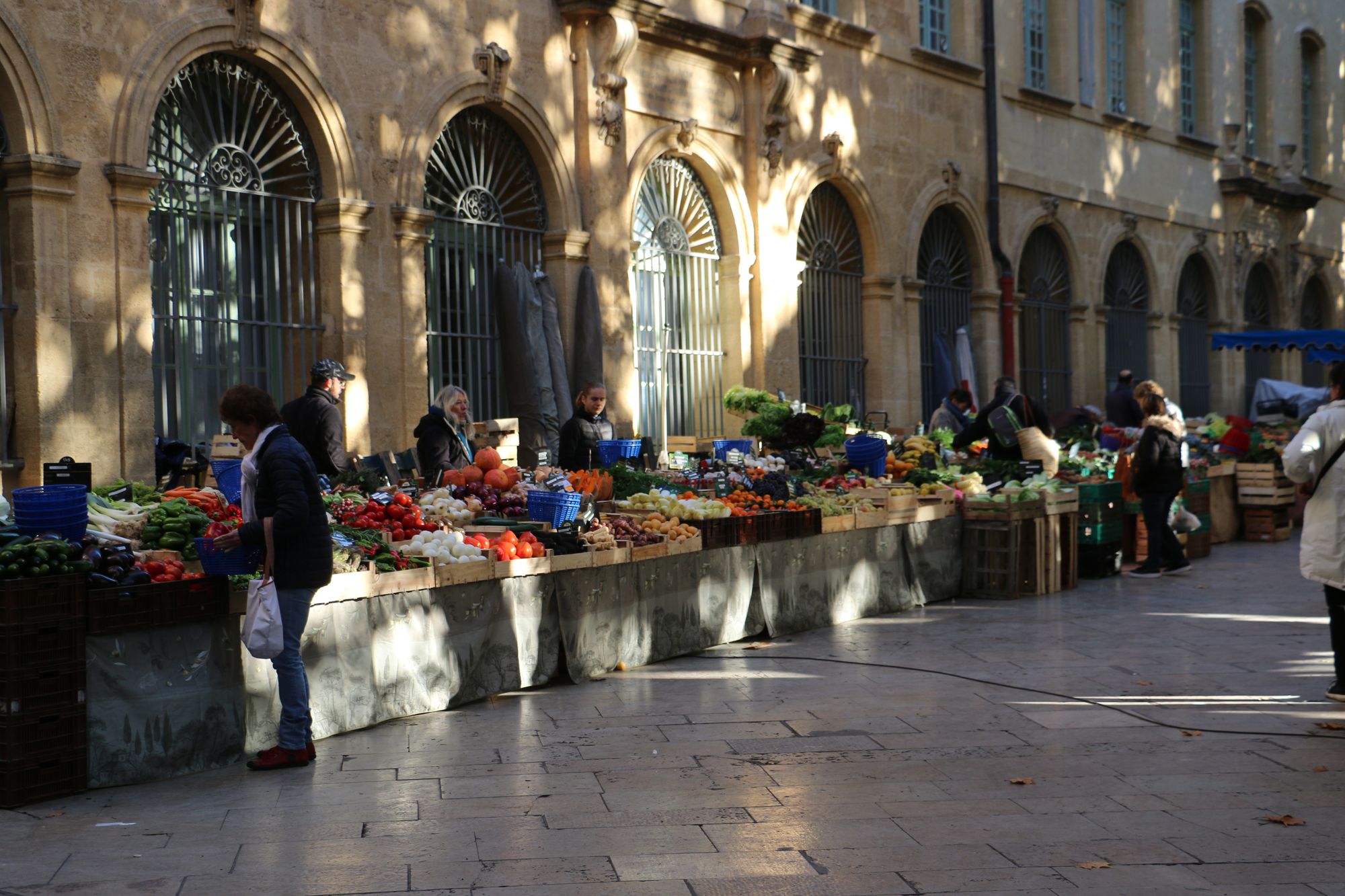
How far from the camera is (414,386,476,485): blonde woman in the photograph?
424 inches

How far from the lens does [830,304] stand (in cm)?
1912

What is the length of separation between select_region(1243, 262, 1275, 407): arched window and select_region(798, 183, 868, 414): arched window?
534 inches

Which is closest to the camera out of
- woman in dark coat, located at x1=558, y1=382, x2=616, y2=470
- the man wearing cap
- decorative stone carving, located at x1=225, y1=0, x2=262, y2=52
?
the man wearing cap

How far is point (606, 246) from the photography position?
1528 centimetres

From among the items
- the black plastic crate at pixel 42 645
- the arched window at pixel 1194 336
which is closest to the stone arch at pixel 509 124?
the black plastic crate at pixel 42 645

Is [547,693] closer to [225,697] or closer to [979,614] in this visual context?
[225,697]

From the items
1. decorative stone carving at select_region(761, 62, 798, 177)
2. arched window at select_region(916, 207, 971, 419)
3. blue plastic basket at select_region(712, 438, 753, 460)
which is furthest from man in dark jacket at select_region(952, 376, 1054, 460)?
arched window at select_region(916, 207, 971, 419)

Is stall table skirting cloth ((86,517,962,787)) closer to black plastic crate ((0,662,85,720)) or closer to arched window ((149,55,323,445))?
black plastic crate ((0,662,85,720))

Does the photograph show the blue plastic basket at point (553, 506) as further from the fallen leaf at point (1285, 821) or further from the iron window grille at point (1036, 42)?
the iron window grille at point (1036, 42)

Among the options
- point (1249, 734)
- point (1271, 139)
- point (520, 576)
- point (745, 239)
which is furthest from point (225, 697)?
point (1271, 139)

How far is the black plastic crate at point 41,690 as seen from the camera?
20.0 feet

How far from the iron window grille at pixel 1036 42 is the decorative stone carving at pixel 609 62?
963 centimetres

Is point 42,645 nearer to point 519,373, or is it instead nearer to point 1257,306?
point 519,373

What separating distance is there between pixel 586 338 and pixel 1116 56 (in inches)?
565
